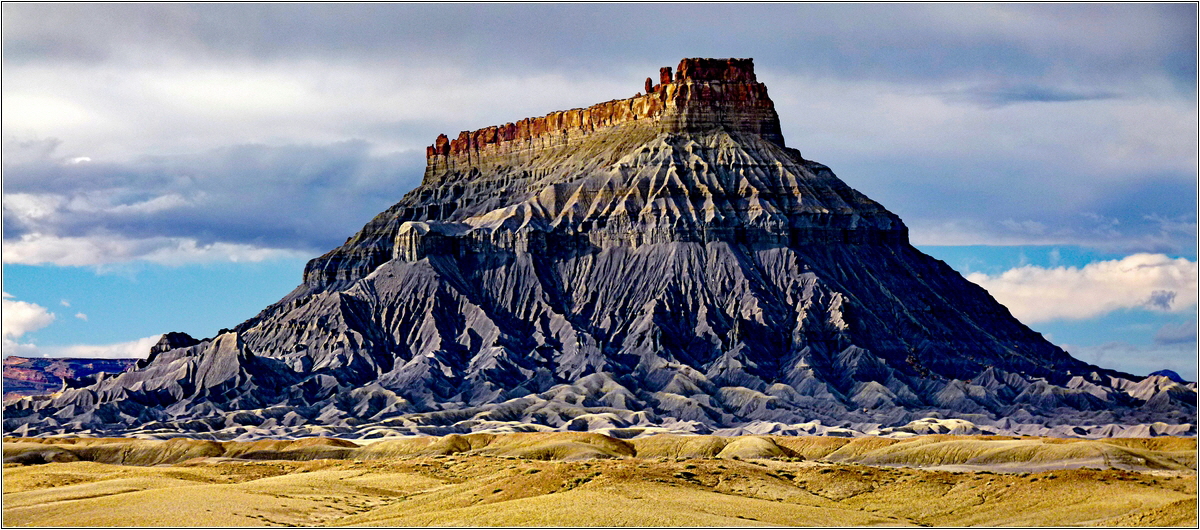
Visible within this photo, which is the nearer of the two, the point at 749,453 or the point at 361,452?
the point at 749,453

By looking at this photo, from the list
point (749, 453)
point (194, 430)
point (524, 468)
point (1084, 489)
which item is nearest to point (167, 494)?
point (524, 468)

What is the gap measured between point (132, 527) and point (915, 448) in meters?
64.1

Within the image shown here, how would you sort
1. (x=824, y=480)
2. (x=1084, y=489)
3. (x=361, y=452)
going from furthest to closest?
1. (x=361, y=452)
2. (x=824, y=480)
3. (x=1084, y=489)

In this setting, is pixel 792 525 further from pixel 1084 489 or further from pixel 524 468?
pixel 524 468

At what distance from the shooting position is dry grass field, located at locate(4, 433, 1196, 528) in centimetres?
7725

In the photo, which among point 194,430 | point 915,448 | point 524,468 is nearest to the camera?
point 524,468

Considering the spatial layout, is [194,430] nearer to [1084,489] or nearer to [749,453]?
[749,453]

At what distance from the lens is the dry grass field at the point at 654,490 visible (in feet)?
253

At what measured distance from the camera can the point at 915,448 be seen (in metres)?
129

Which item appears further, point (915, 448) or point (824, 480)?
point (915, 448)

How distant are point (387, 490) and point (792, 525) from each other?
2737 cm

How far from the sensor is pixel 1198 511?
2881 inches

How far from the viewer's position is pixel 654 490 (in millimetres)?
83688

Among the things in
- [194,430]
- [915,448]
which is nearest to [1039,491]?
[915,448]
